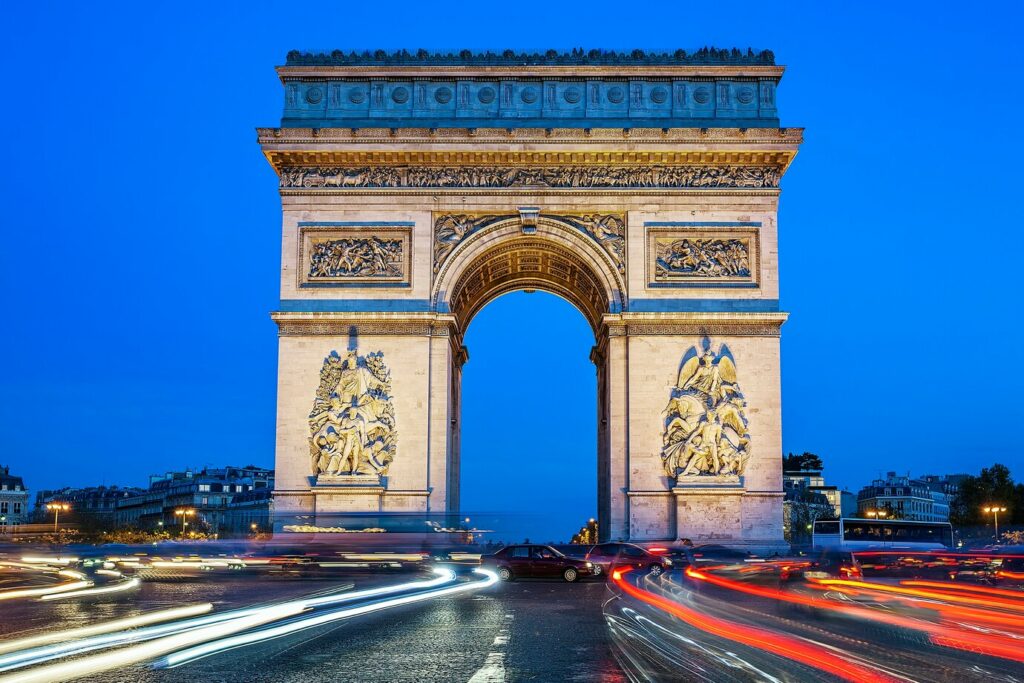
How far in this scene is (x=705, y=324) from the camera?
3177 cm

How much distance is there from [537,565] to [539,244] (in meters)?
10.1

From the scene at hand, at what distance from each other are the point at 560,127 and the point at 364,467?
1060cm

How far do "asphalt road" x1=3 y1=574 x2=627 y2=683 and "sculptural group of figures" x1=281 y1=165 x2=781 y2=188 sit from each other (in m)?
15.0

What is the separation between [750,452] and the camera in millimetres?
31203

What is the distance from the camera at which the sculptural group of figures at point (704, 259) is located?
1262 inches

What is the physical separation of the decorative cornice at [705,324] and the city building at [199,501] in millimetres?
71749

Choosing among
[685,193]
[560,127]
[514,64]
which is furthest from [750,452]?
[514,64]

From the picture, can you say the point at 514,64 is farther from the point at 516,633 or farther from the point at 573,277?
the point at 516,633

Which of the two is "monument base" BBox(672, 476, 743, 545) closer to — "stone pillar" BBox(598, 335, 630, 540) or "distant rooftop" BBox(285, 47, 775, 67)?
"stone pillar" BBox(598, 335, 630, 540)

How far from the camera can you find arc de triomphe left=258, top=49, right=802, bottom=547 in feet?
102

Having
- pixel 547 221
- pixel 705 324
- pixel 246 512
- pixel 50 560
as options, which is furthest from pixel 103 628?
pixel 246 512

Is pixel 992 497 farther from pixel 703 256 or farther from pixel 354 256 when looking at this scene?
pixel 354 256

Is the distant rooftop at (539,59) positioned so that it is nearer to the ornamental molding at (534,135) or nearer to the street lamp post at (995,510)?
the ornamental molding at (534,135)

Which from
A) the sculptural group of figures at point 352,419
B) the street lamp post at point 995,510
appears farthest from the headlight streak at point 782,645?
the street lamp post at point 995,510
